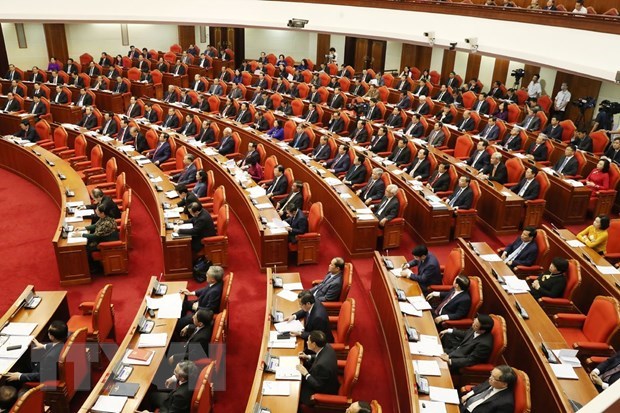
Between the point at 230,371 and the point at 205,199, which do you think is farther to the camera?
the point at 205,199

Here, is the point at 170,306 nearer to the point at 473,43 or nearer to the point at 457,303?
the point at 457,303

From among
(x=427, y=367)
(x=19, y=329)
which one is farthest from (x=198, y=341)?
(x=427, y=367)

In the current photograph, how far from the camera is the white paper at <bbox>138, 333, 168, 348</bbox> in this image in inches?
188

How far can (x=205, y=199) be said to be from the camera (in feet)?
26.5

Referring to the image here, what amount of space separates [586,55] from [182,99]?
31.1ft

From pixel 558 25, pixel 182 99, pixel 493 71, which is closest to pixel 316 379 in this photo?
pixel 558 25

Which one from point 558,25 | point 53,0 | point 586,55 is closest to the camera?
point 586,55

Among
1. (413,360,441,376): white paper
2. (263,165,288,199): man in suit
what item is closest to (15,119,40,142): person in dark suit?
(263,165,288,199): man in suit

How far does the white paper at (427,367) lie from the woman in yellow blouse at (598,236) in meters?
3.24

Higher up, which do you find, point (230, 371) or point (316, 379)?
point (316, 379)

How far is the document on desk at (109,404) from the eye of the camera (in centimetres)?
400

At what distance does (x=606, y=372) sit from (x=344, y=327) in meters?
2.32

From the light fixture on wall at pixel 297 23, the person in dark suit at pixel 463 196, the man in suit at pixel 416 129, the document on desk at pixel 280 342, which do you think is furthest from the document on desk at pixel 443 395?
the light fixture on wall at pixel 297 23

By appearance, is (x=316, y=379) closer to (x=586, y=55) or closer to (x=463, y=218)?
(x=463, y=218)
